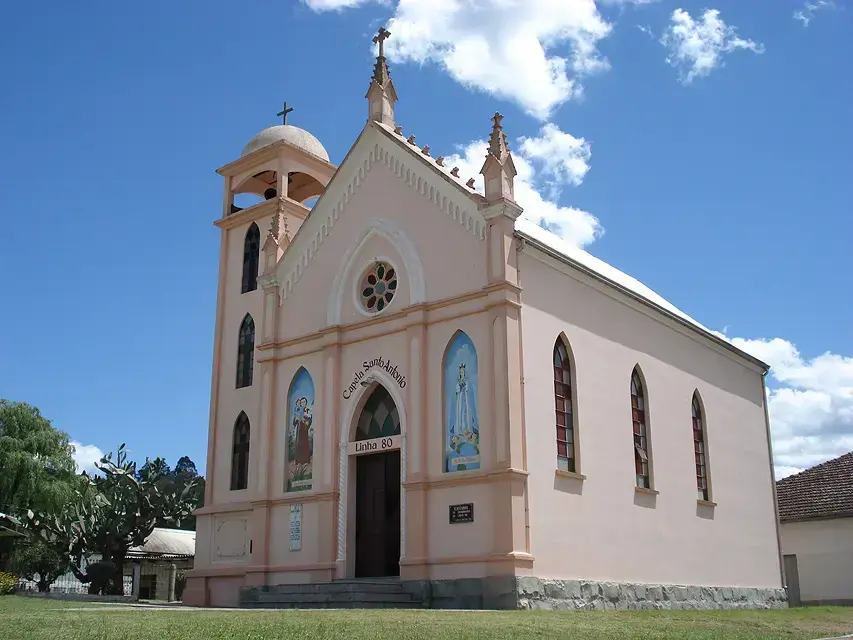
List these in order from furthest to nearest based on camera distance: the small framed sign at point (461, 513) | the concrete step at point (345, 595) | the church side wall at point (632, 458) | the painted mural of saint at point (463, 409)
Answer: the church side wall at point (632, 458), the painted mural of saint at point (463, 409), the small framed sign at point (461, 513), the concrete step at point (345, 595)

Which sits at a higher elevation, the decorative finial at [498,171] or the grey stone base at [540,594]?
the decorative finial at [498,171]

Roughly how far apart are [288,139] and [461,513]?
14981 mm

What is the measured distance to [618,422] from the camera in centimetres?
2366

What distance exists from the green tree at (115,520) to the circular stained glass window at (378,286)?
1146cm

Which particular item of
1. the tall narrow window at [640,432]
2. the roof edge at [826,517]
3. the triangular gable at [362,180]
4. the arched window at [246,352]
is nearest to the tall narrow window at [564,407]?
the tall narrow window at [640,432]

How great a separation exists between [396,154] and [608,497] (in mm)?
10173

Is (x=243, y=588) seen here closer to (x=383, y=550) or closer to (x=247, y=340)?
(x=383, y=550)

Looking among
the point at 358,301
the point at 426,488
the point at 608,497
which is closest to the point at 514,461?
the point at 426,488

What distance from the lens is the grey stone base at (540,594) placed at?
18.7m

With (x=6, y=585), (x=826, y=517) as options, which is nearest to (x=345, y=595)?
(x=6, y=585)

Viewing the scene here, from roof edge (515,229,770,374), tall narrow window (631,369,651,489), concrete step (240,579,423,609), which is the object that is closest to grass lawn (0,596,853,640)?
concrete step (240,579,423,609)

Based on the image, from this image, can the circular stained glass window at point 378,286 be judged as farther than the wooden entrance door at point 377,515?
Yes

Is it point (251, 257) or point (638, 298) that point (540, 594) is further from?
point (251, 257)

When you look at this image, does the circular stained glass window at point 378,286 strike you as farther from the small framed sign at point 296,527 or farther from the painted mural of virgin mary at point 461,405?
the small framed sign at point 296,527
